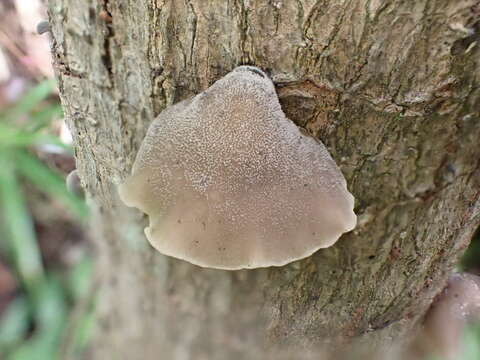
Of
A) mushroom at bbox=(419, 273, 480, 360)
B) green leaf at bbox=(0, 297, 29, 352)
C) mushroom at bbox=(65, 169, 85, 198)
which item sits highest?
mushroom at bbox=(65, 169, 85, 198)

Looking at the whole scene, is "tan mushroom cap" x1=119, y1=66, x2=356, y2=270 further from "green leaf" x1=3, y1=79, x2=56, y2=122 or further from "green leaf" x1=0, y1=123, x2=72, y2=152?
"green leaf" x1=3, y1=79, x2=56, y2=122

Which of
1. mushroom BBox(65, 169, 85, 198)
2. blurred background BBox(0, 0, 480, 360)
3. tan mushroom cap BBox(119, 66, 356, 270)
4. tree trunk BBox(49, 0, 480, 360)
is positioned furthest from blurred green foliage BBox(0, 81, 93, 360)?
tan mushroom cap BBox(119, 66, 356, 270)

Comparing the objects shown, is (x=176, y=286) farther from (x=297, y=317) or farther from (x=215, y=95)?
(x=215, y=95)


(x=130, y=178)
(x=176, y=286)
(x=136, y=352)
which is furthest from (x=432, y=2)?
(x=136, y=352)

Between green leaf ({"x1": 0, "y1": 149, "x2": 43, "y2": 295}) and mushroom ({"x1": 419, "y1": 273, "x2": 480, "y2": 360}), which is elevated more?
mushroom ({"x1": 419, "y1": 273, "x2": 480, "y2": 360})

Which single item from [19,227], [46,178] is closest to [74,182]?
[46,178]

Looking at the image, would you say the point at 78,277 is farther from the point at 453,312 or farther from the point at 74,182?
the point at 453,312

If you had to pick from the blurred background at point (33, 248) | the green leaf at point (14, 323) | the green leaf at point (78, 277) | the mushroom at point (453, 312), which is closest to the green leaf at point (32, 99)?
the blurred background at point (33, 248)

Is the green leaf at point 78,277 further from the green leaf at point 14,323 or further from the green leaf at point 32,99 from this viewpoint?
the green leaf at point 32,99
